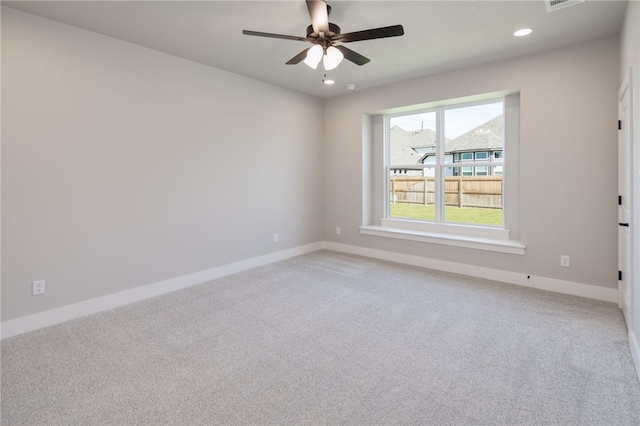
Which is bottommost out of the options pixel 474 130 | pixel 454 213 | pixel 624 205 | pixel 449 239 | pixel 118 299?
pixel 118 299

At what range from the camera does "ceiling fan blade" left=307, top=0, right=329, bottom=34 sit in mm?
2297

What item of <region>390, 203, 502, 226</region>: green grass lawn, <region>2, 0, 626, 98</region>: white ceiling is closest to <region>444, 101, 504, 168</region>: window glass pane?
<region>390, 203, 502, 226</region>: green grass lawn

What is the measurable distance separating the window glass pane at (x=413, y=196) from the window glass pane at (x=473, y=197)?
0.25m

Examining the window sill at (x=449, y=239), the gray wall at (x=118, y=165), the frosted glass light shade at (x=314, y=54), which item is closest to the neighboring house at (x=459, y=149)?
the window sill at (x=449, y=239)

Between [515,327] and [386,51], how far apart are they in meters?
3.02

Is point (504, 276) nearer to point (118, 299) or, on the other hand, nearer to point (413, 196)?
point (413, 196)

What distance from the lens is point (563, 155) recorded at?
352 centimetres

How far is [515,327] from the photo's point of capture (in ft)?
9.12

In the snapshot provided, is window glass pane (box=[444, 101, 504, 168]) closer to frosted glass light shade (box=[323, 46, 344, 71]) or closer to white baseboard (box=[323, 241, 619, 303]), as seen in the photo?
white baseboard (box=[323, 241, 619, 303])

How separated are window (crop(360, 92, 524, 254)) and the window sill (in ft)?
0.04

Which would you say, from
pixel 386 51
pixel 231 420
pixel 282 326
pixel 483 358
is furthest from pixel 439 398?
pixel 386 51

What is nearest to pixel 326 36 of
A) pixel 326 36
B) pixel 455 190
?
pixel 326 36

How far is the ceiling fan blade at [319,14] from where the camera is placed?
2.30m

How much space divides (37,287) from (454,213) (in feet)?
16.1
